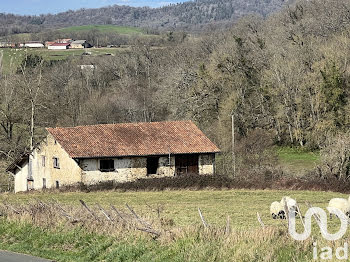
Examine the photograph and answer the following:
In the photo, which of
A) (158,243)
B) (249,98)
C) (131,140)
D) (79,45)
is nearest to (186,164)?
(131,140)

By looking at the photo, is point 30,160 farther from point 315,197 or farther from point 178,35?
point 178,35

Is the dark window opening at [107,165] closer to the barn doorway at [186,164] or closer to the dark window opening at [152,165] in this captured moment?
the dark window opening at [152,165]

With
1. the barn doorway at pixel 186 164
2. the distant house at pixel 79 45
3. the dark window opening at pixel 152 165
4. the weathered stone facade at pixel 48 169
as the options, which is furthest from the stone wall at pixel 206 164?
the distant house at pixel 79 45

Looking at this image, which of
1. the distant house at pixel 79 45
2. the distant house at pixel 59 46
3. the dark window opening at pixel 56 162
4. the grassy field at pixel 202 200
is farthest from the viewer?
the distant house at pixel 79 45

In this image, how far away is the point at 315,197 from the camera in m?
43.1

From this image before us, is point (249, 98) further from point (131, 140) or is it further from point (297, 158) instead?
point (131, 140)

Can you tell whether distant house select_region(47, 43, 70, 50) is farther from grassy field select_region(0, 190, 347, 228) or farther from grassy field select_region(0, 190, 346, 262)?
grassy field select_region(0, 190, 346, 262)

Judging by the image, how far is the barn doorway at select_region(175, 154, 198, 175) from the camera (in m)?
54.9

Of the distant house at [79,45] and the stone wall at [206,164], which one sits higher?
the distant house at [79,45]

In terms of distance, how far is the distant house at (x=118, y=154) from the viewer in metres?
52.6

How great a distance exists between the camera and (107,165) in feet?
175

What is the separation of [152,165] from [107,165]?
3.69 meters

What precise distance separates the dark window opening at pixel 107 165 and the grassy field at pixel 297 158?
1575cm

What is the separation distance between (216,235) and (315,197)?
25.9 metres
